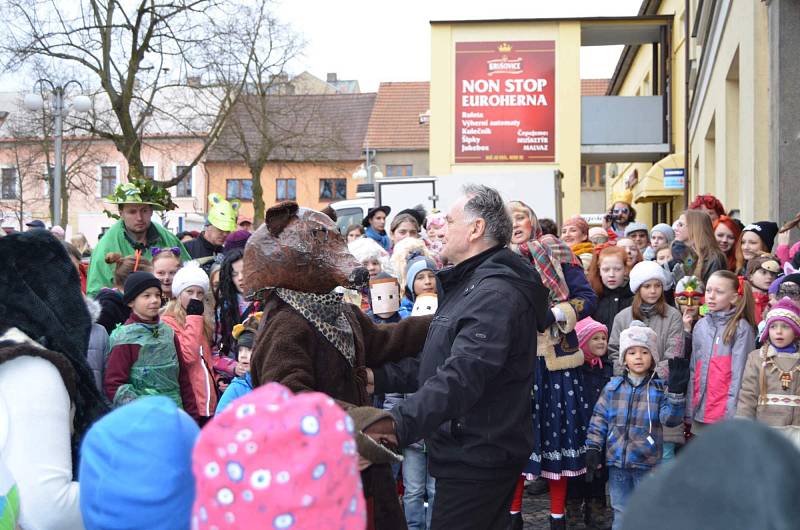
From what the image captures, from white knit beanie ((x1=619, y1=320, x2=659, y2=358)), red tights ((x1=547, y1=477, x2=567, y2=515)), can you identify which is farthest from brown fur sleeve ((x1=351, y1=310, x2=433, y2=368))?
red tights ((x1=547, y1=477, x2=567, y2=515))

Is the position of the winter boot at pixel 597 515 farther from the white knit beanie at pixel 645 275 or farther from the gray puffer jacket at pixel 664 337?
the white knit beanie at pixel 645 275

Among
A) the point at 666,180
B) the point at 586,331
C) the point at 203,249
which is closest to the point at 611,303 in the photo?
the point at 586,331

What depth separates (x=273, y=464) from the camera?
152cm

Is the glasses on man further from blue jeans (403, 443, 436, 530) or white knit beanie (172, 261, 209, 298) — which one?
white knit beanie (172, 261, 209, 298)

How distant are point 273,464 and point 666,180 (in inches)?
899

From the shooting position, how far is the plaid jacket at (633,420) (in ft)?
20.4

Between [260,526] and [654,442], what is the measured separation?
513 centimetres

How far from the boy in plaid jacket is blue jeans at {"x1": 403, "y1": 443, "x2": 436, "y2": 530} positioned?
1.09 meters

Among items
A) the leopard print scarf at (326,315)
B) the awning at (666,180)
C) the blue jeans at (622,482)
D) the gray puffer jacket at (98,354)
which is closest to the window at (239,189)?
the awning at (666,180)

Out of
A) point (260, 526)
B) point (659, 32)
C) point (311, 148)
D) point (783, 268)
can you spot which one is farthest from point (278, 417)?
point (311, 148)

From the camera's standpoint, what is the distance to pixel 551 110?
83.8 ft

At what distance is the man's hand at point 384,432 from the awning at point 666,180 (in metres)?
20.9

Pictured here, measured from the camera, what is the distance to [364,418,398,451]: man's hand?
302 centimetres

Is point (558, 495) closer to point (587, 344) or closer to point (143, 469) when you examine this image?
point (587, 344)
